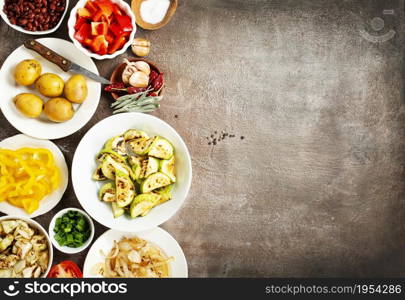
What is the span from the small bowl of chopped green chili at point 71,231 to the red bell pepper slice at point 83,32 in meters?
0.76

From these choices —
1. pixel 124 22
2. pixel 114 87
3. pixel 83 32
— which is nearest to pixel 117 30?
pixel 124 22

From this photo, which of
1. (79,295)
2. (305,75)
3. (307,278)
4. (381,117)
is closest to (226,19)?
(305,75)

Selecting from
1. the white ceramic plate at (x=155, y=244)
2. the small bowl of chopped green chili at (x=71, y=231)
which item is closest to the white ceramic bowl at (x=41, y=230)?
the small bowl of chopped green chili at (x=71, y=231)

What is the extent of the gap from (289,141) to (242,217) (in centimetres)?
44

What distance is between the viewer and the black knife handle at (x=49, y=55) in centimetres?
193

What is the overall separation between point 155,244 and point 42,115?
0.78m

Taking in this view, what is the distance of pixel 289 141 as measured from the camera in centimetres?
217

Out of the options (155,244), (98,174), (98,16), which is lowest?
(155,244)

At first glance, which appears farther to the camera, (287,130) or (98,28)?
(287,130)

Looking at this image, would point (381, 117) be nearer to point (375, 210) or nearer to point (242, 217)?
point (375, 210)

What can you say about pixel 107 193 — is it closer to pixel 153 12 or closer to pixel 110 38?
pixel 110 38

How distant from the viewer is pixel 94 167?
1.99 metres

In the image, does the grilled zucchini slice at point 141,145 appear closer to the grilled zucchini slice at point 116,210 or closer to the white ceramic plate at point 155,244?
the grilled zucchini slice at point 116,210

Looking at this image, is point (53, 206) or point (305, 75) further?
point (305, 75)
